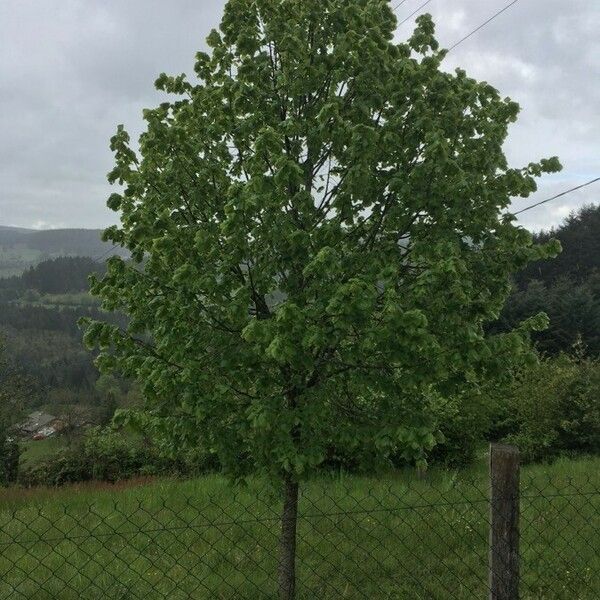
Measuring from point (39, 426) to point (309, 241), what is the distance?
5723 centimetres

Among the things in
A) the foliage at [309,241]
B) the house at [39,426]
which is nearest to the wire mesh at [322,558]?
the foliage at [309,241]

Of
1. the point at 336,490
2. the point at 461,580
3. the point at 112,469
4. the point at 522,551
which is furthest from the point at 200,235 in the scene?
the point at 112,469

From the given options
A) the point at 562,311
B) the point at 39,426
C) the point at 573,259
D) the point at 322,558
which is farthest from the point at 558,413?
the point at 39,426

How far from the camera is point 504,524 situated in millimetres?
3898

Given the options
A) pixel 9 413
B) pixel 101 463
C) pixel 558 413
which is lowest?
pixel 101 463

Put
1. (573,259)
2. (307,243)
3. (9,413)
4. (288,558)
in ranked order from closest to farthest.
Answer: (307,243) < (288,558) < (9,413) < (573,259)

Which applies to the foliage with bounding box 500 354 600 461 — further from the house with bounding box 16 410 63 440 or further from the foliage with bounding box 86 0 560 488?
the house with bounding box 16 410 63 440

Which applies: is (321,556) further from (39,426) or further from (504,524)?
(39,426)

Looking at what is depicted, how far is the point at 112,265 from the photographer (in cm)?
510

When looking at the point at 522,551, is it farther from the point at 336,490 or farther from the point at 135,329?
the point at 135,329

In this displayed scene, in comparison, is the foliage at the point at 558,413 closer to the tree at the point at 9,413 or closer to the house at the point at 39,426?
the tree at the point at 9,413

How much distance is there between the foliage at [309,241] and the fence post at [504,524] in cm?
65

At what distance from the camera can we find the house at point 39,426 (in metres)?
23.3

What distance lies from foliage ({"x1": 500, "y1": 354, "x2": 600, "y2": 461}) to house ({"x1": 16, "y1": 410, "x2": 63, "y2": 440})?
17.0 metres
